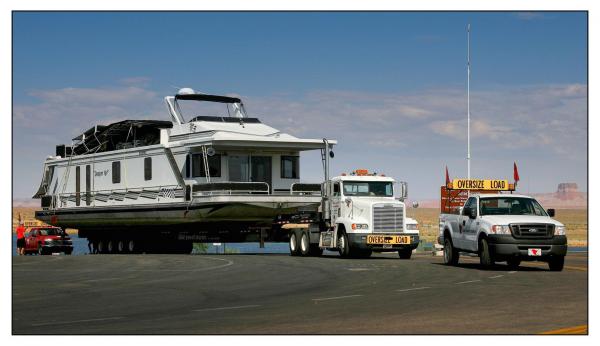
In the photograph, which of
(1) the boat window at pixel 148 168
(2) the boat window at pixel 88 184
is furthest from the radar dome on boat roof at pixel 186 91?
(2) the boat window at pixel 88 184

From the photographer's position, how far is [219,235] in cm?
3850

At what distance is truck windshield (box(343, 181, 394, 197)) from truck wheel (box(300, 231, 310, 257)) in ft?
7.79

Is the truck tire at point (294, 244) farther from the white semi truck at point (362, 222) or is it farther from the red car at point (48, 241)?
the red car at point (48, 241)

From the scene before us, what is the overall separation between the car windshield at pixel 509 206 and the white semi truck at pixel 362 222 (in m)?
5.85

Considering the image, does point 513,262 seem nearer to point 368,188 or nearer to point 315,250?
point 368,188

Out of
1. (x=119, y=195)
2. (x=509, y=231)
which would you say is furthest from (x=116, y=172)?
(x=509, y=231)

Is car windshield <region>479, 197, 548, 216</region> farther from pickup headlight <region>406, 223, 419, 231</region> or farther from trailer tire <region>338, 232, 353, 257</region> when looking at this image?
trailer tire <region>338, 232, 353, 257</region>

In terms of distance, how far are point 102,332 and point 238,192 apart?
22963 mm

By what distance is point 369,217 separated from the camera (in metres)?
32.4

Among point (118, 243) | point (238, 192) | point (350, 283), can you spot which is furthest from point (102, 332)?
point (118, 243)

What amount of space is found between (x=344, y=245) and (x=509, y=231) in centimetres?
853

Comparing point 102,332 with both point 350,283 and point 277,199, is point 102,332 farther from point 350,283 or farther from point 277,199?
point 277,199

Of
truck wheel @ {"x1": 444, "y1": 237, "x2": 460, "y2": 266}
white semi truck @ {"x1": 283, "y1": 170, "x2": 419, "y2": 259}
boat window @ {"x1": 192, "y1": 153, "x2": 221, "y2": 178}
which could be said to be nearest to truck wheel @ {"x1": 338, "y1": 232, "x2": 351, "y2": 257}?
white semi truck @ {"x1": 283, "y1": 170, "x2": 419, "y2": 259}

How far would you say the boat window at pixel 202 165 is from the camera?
37.6m
